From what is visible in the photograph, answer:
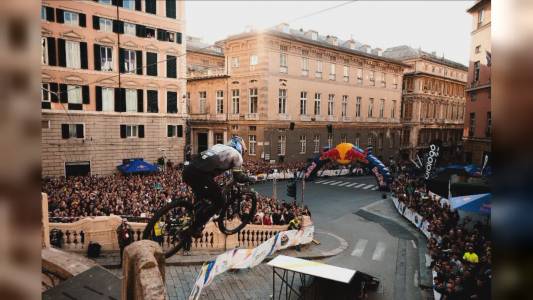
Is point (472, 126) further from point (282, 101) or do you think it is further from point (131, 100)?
point (131, 100)

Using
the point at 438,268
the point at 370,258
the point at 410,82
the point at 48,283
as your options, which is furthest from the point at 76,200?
the point at 410,82

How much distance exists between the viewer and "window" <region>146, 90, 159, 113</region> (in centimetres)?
3130

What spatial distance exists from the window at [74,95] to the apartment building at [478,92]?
31976 mm

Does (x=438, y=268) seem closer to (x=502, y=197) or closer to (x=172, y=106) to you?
(x=502, y=197)

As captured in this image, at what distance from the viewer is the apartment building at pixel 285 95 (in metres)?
36.6

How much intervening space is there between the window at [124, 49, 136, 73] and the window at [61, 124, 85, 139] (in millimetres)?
6050

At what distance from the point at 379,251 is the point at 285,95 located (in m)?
24.1

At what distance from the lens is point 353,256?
16828 millimetres

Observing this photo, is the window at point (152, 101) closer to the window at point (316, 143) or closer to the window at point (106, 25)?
the window at point (106, 25)

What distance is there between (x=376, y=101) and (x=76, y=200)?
42.4 m

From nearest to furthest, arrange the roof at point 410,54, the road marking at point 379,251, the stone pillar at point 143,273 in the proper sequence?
the stone pillar at point 143,273 < the road marking at point 379,251 < the roof at point 410,54

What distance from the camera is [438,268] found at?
41.3ft

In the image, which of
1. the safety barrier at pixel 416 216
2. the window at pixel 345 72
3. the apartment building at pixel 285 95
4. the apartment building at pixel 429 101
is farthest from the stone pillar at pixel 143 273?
the apartment building at pixel 429 101

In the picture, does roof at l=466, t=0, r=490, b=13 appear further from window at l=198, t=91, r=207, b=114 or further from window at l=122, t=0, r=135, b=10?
window at l=122, t=0, r=135, b=10
